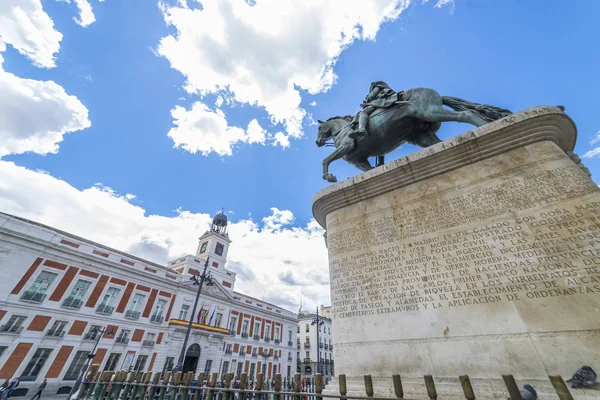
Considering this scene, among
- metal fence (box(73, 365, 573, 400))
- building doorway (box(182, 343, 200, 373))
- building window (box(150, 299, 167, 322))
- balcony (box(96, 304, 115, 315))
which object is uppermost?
building window (box(150, 299, 167, 322))

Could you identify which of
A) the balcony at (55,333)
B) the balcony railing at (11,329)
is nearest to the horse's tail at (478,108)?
the balcony railing at (11,329)

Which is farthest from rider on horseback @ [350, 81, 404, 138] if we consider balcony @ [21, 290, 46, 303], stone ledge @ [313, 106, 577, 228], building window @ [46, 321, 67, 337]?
building window @ [46, 321, 67, 337]

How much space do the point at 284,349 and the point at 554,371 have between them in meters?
42.7

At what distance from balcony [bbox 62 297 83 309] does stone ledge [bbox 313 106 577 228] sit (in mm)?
26752

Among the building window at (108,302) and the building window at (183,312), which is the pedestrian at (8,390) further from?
the building window at (183,312)

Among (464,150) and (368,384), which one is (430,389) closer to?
(368,384)

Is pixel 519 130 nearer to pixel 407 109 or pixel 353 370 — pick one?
pixel 407 109

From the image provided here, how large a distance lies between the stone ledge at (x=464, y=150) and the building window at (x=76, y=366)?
88.5 feet

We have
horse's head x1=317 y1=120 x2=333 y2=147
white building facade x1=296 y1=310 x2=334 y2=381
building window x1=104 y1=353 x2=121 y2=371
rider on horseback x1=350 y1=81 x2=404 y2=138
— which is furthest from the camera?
white building facade x1=296 y1=310 x2=334 y2=381

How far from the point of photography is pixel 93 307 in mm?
21750

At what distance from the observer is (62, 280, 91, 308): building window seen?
2053 cm

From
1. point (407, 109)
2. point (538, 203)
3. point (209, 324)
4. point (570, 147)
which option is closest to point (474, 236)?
point (538, 203)

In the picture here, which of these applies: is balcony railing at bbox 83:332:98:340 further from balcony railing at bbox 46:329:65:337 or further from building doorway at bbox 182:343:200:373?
building doorway at bbox 182:343:200:373

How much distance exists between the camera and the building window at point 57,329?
19031 millimetres
